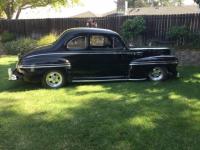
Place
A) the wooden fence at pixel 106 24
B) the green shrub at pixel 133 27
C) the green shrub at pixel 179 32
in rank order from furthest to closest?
the green shrub at pixel 133 27 < the wooden fence at pixel 106 24 < the green shrub at pixel 179 32

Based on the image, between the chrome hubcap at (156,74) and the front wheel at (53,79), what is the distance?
2.88 metres

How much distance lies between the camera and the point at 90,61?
1012cm

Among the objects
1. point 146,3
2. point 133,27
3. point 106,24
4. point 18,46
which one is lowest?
point 18,46

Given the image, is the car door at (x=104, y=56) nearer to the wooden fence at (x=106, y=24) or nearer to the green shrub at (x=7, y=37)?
the wooden fence at (x=106, y=24)

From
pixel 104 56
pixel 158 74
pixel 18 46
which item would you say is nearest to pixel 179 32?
pixel 158 74

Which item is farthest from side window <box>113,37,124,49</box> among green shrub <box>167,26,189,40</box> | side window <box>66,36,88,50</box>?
green shrub <box>167,26,189,40</box>

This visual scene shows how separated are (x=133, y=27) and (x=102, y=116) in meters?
11.6

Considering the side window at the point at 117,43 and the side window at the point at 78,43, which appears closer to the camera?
the side window at the point at 78,43

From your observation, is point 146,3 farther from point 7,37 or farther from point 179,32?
point 179,32

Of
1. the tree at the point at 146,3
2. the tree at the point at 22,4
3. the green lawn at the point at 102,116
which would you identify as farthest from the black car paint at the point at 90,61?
the tree at the point at 146,3

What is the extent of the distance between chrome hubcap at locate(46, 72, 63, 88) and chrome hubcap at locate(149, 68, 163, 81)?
2.92m

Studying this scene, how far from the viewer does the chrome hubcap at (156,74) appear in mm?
10820

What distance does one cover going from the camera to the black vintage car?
384 inches

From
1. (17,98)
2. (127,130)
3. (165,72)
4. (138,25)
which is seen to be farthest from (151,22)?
(127,130)
